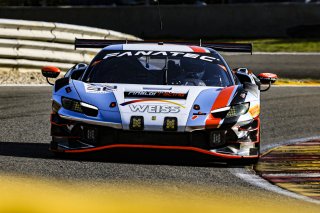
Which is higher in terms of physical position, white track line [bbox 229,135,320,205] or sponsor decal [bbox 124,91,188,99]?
sponsor decal [bbox 124,91,188,99]

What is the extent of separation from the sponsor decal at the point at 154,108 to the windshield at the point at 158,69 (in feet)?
2.97

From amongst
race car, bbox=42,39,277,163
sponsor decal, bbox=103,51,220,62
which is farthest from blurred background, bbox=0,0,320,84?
race car, bbox=42,39,277,163

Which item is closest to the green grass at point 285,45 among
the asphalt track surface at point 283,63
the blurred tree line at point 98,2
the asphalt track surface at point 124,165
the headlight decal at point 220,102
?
the asphalt track surface at point 283,63

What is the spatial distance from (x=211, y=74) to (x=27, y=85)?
7245 millimetres

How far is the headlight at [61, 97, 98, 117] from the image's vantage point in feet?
30.5

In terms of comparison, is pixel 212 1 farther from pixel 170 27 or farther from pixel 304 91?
pixel 304 91

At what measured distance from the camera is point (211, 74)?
34.1 ft

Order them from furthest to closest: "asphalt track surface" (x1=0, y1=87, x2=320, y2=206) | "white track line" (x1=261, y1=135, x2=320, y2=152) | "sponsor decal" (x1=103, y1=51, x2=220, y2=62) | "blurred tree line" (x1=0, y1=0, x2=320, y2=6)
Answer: "blurred tree line" (x1=0, y1=0, x2=320, y2=6), "white track line" (x1=261, y1=135, x2=320, y2=152), "sponsor decal" (x1=103, y1=51, x2=220, y2=62), "asphalt track surface" (x1=0, y1=87, x2=320, y2=206)

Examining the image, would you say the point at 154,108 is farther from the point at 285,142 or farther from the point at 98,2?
the point at 98,2

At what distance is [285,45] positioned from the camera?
26.8 m

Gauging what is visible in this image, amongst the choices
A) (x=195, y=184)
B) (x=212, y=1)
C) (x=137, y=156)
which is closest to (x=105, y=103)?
(x=137, y=156)

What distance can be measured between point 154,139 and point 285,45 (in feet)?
59.5

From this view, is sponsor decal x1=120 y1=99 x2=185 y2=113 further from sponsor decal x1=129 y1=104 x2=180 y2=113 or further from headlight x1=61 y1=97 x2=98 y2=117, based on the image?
headlight x1=61 y1=97 x2=98 y2=117

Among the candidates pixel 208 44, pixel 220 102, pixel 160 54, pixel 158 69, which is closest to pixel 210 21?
pixel 208 44
